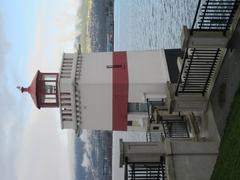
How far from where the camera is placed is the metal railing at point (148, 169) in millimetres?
21531

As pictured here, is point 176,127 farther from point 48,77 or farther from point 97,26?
point 97,26

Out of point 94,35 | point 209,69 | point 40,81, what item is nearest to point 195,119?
point 209,69

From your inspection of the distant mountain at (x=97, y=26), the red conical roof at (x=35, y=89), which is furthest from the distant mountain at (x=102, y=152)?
the red conical roof at (x=35, y=89)

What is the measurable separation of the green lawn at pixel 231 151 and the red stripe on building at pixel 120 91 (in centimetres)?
1204

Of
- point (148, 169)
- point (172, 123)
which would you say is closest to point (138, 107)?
point (172, 123)

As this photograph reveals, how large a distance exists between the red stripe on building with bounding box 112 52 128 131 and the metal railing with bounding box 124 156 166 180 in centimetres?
920

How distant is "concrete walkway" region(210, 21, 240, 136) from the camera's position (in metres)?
19.6

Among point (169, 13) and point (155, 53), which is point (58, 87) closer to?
point (155, 53)

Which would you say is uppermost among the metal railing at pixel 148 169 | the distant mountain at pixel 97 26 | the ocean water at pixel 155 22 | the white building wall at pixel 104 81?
the distant mountain at pixel 97 26

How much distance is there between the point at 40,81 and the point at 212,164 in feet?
55.2

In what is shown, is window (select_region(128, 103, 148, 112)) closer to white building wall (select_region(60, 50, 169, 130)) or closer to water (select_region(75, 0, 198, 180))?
white building wall (select_region(60, 50, 169, 130))

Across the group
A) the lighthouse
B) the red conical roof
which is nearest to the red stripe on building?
the lighthouse

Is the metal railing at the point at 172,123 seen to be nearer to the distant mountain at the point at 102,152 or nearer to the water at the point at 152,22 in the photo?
the water at the point at 152,22

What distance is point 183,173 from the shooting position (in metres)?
20.4
